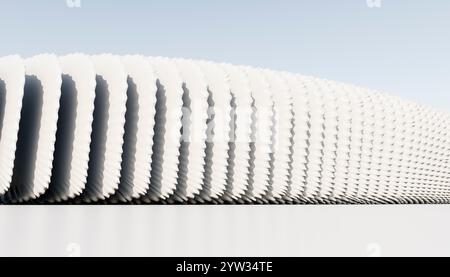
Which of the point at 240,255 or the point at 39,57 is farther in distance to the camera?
the point at 39,57

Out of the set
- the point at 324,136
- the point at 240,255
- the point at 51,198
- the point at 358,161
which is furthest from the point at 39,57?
the point at 240,255

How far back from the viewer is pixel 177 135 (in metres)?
8.69

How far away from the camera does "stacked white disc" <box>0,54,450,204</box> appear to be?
324 inches

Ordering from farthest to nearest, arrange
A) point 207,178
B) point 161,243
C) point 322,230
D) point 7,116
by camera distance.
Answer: point 207,178
point 7,116
point 322,230
point 161,243

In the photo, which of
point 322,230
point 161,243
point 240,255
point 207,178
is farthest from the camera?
point 207,178

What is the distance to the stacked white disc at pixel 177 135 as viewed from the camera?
8227 mm

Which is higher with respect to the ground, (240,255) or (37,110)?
(37,110)

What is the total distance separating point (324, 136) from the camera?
34.4ft

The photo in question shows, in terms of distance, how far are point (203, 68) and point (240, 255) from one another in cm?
725

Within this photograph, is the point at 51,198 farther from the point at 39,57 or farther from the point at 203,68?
the point at 203,68
